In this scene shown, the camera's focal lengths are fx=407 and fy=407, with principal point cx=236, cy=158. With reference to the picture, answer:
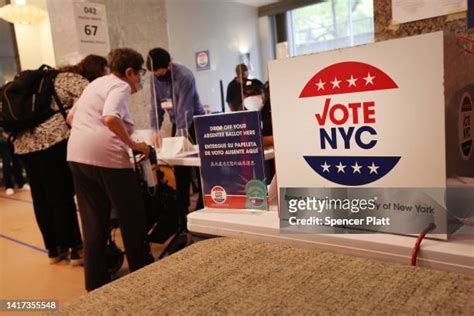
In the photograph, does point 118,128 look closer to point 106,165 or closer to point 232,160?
point 106,165

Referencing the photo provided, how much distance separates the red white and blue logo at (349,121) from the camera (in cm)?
55

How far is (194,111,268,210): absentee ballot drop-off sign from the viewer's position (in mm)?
716

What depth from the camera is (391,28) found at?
97 centimetres

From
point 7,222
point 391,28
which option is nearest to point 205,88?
point 7,222

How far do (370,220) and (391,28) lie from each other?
584 millimetres

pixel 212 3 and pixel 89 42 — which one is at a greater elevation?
pixel 212 3

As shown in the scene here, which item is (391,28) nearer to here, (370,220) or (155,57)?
(370,220)

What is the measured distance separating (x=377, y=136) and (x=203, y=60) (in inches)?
254

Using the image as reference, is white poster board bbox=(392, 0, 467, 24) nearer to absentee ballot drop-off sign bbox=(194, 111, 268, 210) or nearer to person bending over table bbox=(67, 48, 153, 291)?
absentee ballot drop-off sign bbox=(194, 111, 268, 210)

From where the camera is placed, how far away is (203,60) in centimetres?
676

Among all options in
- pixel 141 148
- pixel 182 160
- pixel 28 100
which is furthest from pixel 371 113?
pixel 28 100

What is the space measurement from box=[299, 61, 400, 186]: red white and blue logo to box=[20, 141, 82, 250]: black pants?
2051 mm

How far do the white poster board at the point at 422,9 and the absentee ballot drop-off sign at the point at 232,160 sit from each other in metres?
0.49

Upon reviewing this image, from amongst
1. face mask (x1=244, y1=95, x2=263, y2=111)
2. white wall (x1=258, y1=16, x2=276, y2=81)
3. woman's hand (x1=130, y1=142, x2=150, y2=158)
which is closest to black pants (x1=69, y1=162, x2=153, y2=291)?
woman's hand (x1=130, y1=142, x2=150, y2=158)
